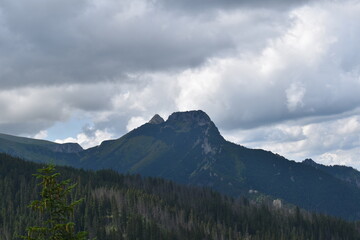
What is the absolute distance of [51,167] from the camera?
32.0 metres

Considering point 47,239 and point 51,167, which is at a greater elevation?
point 51,167

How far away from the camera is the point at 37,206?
31.7 meters

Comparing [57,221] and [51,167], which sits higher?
[51,167]

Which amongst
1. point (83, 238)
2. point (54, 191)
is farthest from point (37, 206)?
point (83, 238)

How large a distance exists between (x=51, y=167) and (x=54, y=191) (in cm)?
164

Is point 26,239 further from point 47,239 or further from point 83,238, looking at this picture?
point 83,238

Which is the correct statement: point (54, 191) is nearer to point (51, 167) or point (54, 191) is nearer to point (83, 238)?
point (51, 167)

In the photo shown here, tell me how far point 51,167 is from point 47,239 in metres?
4.78

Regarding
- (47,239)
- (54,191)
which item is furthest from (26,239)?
(54,191)

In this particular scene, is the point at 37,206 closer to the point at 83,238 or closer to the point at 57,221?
the point at 57,221

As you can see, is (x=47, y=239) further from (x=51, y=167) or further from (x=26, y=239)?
(x=51, y=167)

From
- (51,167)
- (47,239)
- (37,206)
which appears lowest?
(47,239)

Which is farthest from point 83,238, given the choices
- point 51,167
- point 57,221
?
point 51,167

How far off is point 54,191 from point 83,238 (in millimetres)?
3913
